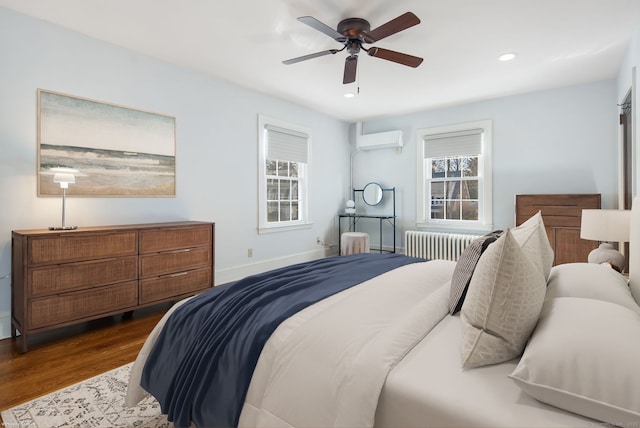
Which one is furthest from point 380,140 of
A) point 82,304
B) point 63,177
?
point 82,304

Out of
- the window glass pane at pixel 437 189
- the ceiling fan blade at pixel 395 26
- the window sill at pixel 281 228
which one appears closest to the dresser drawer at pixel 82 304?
the window sill at pixel 281 228

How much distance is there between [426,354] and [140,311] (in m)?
3.21

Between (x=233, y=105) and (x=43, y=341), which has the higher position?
(x=233, y=105)

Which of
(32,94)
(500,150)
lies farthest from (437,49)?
(32,94)

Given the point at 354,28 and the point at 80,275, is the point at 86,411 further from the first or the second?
the point at 354,28

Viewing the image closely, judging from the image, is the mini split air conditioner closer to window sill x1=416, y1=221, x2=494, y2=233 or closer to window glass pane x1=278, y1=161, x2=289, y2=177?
window sill x1=416, y1=221, x2=494, y2=233

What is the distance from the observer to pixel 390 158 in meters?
5.84

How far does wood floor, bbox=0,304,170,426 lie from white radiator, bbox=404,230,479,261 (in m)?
3.81

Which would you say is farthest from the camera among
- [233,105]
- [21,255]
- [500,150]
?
[500,150]

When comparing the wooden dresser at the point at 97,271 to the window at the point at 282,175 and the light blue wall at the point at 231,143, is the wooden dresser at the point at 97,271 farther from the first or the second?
the window at the point at 282,175

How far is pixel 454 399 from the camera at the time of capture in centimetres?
87

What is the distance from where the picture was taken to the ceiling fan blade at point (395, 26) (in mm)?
2260

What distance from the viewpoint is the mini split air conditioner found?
18.4 ft

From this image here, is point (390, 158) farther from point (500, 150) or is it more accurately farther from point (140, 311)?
point (140, 311)
